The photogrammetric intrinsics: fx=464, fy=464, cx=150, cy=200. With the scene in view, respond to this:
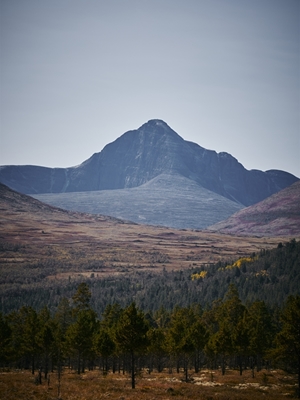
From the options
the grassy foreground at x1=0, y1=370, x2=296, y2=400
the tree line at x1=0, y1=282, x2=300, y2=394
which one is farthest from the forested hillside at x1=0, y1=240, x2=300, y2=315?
the grassy foreground at x1=0, y1=370, x2=296, y2=400

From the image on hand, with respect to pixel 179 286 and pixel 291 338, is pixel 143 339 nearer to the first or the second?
pixel 291 338

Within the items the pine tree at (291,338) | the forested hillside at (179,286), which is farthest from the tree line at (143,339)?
the forested hillside at (179,286)

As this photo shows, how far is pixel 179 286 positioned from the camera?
171 m

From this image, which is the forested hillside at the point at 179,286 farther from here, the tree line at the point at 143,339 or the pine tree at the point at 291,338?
the pine tree at the point at 291,338

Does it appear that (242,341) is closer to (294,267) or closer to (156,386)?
(156,386)

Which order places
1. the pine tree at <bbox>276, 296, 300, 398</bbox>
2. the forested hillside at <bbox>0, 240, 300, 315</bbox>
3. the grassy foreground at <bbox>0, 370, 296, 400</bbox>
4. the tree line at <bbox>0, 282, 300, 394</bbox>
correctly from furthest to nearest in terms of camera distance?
the forested hillside at <bbox>0, 240, 300, 315</bbox> < the tree line at <bbox>0, 282, 300, 394</bbox> < the pine tree at <bbox>276, 296, 300, 398</bbox> < the grassy foreground at <bbox>0, 370, 296, 400</bbox>

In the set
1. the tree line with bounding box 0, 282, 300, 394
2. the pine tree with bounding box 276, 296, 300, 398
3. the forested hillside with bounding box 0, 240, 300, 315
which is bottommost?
the forested hillside with bounding box 0, 240, 300, 315

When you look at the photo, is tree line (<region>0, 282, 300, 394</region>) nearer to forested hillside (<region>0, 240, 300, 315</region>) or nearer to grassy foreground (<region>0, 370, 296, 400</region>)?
grassy foreground (<region>0, 370, 296, 400</region>)

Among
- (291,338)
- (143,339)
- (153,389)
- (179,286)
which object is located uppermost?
(291,338)

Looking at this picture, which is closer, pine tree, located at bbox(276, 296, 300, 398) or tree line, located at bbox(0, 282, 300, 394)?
pine tree, located at bbox(276, 296, 300, 398)

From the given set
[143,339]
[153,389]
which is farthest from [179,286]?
[143,339]

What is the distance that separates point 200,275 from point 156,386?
131m

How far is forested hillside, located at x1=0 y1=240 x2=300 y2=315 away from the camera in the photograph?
146625 millimetres

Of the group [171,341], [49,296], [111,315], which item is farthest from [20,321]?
[49,296]
